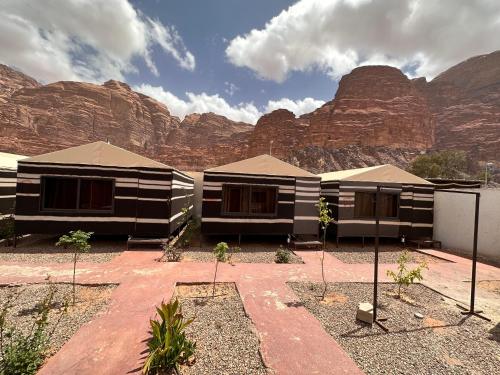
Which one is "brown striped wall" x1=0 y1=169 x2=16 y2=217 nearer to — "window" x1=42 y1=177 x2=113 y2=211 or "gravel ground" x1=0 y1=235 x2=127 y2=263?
"gravel ground" x1=0 y1=235 x2=127 y2=263

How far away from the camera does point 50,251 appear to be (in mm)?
9477

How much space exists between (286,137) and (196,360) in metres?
88.7

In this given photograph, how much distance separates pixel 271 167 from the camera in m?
12.0

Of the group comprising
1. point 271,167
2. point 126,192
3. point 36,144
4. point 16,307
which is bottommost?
point 16,307

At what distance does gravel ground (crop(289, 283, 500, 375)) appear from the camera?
4.06 meters

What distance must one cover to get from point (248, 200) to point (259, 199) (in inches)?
22.2

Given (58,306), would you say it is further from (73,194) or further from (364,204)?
(364,204)

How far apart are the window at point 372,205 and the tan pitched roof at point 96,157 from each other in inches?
359

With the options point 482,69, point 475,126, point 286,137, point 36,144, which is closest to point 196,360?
point 286,137

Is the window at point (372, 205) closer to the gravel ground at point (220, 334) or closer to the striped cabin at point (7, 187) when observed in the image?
the gravel ground at point (220, 334)

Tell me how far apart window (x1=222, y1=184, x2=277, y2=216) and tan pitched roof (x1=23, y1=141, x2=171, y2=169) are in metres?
Answer: 3.06

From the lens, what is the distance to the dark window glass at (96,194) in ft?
34.1

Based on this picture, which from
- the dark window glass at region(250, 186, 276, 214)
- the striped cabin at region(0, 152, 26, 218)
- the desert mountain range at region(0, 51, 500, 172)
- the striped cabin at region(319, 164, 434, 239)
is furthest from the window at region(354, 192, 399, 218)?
the desert mountain range at region(0, 51, 500, 172)

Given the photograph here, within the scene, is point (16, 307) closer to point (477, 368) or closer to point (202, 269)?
point (202, 269)
